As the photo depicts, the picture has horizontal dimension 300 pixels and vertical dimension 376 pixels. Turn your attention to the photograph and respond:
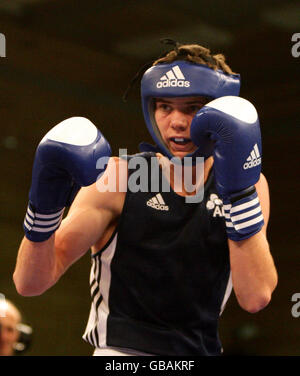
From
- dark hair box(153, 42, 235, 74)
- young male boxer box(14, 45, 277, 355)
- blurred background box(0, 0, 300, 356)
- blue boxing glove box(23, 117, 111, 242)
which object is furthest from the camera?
blurred background box(0, 0, 300, 356)

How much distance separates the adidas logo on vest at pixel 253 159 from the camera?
5.84ft

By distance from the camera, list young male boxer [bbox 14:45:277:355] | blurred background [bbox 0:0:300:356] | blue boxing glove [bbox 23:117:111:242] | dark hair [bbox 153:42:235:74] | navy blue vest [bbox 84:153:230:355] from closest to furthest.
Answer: blue boxing glove [bbox 23:117:111:242]
young male boxer [bbox 14:45:277:355]
navy blue vest [bbox 84:153:230:355]
dark hair [bbox 153:42:235:74]
blurred background [bbox 0:0:300:356]

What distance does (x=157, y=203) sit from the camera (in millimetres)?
2033

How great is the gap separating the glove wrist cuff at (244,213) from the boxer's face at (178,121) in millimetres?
298

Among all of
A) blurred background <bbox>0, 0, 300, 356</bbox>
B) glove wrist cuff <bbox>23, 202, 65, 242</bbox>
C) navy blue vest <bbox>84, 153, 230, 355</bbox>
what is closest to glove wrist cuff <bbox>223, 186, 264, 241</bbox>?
navy blue vest <bbox>84, 153, 230, 355</bbox>

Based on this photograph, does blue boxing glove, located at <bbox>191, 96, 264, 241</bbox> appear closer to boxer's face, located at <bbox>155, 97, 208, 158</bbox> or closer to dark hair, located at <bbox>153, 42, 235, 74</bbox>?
boxer's face, located at <bbox>155, 97, 208, 158</bbox>

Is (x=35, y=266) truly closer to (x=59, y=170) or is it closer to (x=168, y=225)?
(x=59, y=170)

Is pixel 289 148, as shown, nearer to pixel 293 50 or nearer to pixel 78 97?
pixel 293 50

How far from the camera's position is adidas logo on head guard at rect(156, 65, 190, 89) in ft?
6.65

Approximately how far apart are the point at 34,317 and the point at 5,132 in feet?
5.14

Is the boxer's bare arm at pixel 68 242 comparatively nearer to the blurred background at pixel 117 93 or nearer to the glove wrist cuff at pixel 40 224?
the glove wrist cuff at pixel 40 224

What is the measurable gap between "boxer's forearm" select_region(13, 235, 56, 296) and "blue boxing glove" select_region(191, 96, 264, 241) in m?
0.50

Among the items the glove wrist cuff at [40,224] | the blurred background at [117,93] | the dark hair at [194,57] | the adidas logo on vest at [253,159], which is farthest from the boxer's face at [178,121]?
the blurred background at [117,93]
